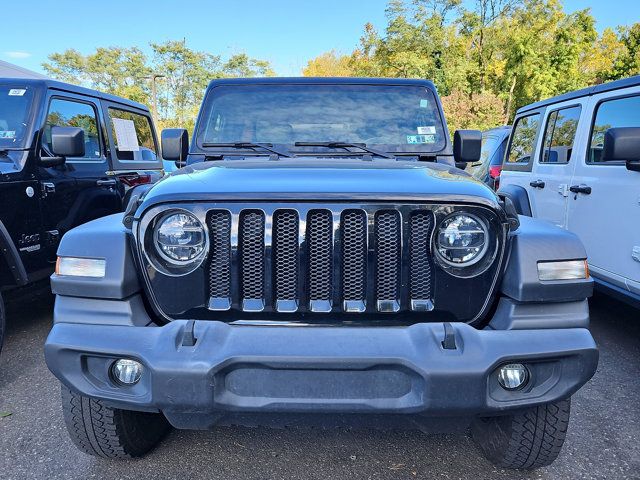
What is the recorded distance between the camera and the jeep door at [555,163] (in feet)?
14.9

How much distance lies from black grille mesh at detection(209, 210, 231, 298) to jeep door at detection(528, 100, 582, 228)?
3694mm

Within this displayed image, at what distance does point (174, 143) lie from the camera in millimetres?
3371

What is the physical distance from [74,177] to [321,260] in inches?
140

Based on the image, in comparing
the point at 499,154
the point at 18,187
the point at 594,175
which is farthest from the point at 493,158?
the point at 18,187

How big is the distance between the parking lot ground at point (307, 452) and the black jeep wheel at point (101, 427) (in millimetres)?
144

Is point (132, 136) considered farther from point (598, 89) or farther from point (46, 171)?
point (598, 89)

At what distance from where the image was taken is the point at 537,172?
5.21m

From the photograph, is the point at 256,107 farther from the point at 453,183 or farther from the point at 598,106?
the point at 598,106

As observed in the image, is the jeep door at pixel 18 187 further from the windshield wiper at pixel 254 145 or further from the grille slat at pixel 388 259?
the grille slat at pixel 388 259

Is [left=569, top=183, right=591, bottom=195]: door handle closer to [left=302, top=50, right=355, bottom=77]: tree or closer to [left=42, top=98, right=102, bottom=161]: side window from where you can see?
[left=42, top=98, right=102, bottom=161]: side window

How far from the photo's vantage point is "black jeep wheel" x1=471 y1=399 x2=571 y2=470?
7.04 feet

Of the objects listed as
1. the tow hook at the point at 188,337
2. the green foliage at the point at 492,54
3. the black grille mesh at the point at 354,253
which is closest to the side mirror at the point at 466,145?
the black grille mesh at the point at 354,253

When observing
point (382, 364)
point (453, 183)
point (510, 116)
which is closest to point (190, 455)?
point (382, 364)

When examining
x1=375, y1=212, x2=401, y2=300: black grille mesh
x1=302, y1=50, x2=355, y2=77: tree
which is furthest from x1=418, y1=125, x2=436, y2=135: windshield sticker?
x1=302, y1=50, x2=355, y2=77: tree
